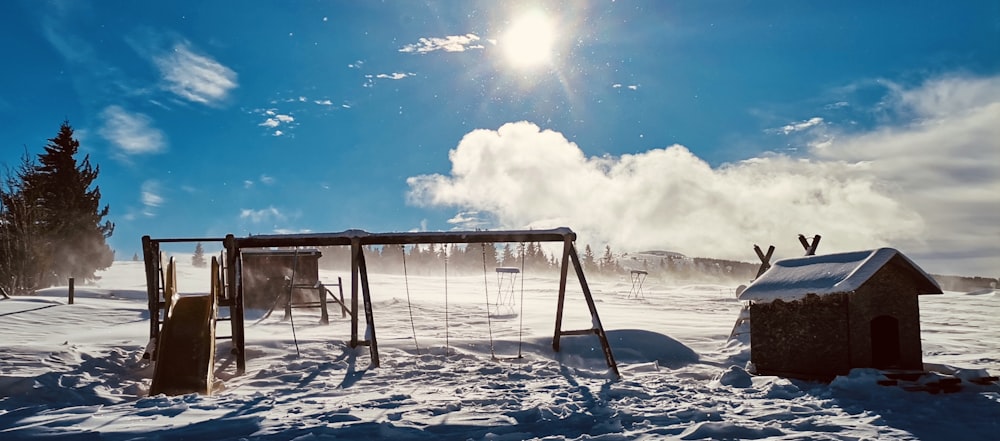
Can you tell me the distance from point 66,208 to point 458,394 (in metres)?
31.5

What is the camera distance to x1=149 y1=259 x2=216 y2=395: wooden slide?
8961 millimetres

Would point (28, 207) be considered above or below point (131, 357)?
above

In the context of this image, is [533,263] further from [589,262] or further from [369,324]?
[369,324]

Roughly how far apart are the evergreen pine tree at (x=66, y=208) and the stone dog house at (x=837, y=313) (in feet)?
107

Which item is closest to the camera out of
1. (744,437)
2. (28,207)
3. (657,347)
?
(744,437)

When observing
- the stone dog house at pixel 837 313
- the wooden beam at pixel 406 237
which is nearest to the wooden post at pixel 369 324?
the wooden beam at pixel 406 237

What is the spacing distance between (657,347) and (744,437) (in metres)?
6.86

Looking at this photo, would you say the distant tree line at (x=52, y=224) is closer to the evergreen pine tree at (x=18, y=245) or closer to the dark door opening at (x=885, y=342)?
the evergreen pine tree at (x=18, y=245)

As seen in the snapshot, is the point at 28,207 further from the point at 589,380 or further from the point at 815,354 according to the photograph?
the point at 815,354

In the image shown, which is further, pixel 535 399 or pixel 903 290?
pixel 903 290

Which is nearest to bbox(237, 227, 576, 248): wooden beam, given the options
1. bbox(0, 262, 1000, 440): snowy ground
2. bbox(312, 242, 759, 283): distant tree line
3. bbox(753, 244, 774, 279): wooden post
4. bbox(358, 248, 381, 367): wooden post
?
bbox(358, 248, 381, 367): wooden post

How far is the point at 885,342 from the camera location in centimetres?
1090

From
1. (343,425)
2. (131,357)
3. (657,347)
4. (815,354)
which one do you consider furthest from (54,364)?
(815,354)

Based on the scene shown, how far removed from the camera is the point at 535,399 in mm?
8195
